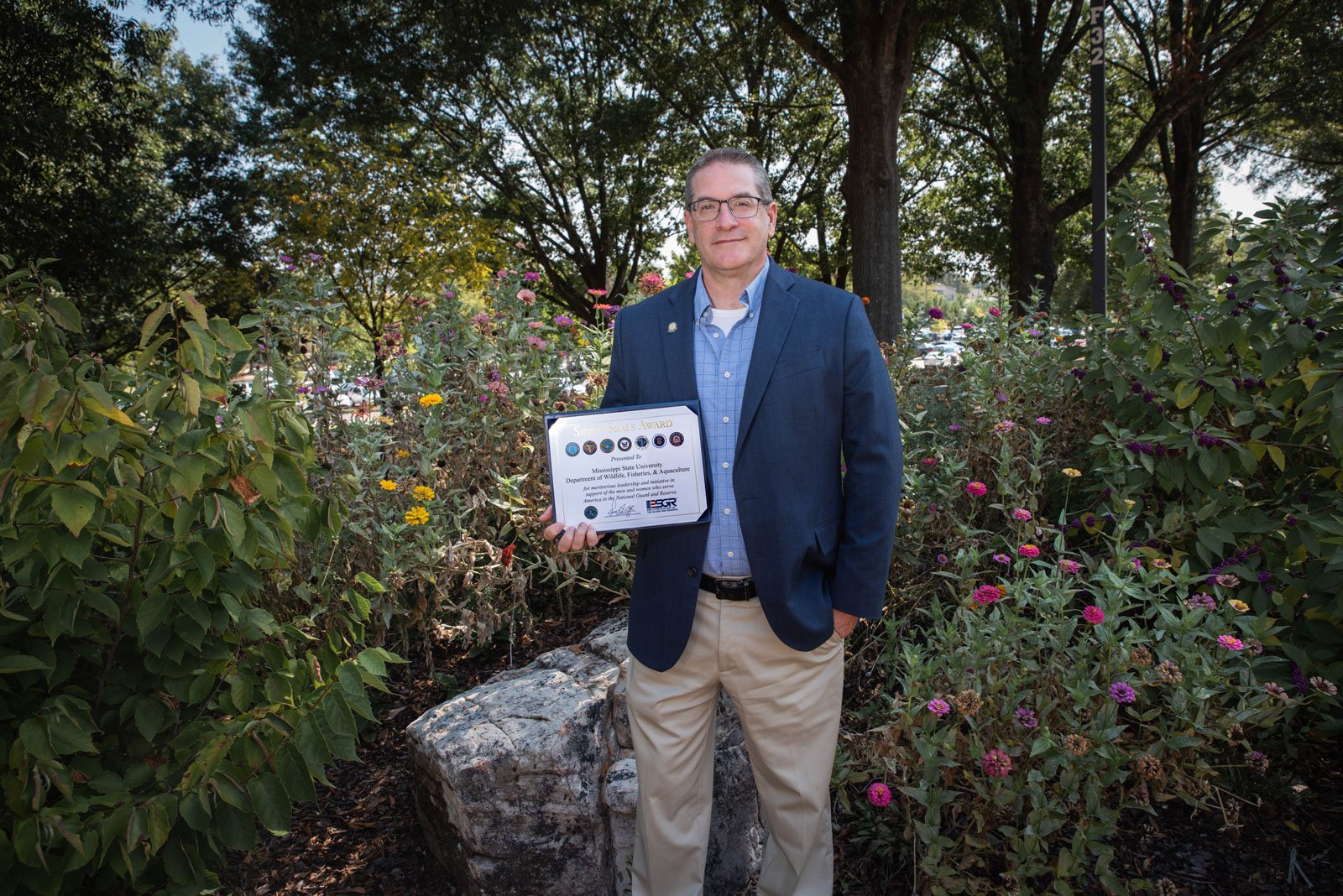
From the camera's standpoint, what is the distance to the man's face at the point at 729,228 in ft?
6.46

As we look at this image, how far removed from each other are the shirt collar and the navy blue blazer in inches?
1.8

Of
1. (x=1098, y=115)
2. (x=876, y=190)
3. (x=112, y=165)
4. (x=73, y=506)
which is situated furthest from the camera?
(x=112, y=165)

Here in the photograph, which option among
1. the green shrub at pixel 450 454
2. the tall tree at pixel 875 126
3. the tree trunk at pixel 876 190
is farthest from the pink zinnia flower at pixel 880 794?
the tree trunk at pixel 876 190

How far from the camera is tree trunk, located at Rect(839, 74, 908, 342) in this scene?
8.92 metres

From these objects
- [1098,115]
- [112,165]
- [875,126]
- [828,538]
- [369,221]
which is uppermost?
[112,165]

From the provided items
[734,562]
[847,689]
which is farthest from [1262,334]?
Answer: [734,562]

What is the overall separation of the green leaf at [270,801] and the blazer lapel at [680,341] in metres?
1.29

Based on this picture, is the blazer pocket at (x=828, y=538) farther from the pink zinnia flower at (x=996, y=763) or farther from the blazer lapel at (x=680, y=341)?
the pink zinnia flower at (x=996, y=763)

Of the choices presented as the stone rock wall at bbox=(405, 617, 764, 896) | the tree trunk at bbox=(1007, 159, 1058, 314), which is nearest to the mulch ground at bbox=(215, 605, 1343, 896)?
the stone rock wall at bbox=(405, 617, 764, 896)

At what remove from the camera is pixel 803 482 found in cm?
199

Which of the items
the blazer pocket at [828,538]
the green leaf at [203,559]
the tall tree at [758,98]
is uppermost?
the tall tree at [758,98]

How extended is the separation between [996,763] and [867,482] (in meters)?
0.85

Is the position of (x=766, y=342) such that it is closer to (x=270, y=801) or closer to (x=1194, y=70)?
(x=270, y=801)

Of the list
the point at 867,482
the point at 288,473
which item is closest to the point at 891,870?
the point at 867,482
